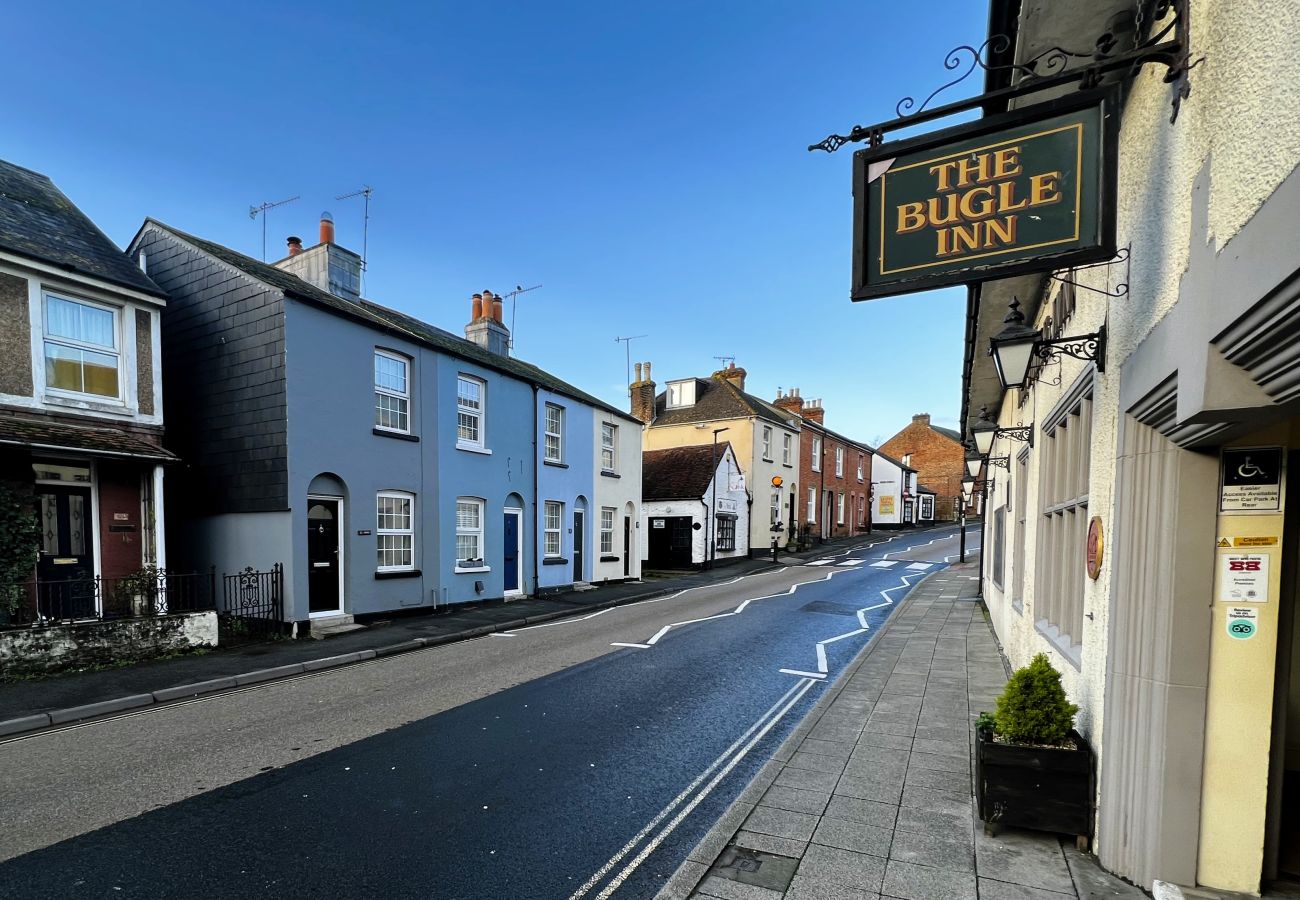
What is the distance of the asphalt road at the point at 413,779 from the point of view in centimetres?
408

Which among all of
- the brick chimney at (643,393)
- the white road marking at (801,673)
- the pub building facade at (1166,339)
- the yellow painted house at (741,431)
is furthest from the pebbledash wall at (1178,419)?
the brick chimney at (643,393)

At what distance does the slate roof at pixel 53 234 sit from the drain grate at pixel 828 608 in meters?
15.6

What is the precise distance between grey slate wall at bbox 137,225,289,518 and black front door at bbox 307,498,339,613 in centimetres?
82

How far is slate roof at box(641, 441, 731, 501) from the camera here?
27594mm

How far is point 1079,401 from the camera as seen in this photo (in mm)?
5219

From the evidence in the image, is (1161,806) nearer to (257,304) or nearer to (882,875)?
(882,875)

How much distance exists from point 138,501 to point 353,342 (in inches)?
194

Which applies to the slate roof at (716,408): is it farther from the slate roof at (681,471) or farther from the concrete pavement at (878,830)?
the concrete pavement at (878,830)

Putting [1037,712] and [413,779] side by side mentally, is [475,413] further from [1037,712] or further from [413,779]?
[1037,712]

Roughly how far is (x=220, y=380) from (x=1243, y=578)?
15995mm

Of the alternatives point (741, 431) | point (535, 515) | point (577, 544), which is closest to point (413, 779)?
point (535, 515)

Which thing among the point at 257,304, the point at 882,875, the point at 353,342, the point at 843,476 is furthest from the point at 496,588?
the point at 843,476

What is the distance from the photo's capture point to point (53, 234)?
1133cm

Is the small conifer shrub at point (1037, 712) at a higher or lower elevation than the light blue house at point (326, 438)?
lower
